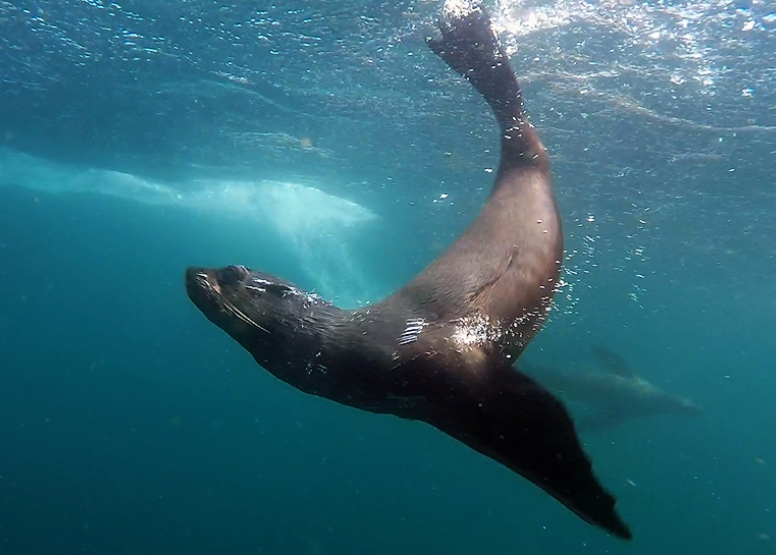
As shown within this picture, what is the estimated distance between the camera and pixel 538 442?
270 cm

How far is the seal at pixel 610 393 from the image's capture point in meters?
20.7

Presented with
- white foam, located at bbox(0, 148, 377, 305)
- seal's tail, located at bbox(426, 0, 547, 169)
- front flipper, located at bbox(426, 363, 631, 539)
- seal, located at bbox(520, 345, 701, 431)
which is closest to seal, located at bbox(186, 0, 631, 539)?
front flipper, located at bbox(426, 363, 631, 539)

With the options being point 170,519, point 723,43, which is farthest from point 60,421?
point 723,43

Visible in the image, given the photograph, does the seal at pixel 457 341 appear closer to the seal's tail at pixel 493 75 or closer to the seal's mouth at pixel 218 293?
the seal's mouth at pixel 218 293

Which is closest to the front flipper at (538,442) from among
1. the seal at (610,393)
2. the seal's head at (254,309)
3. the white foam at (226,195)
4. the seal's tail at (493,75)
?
the seal's head at (254,309)

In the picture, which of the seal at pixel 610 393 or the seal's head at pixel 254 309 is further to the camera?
the seal at pixel 610 393

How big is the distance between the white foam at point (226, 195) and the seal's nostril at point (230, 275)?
24.8 meters

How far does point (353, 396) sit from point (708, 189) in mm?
16460

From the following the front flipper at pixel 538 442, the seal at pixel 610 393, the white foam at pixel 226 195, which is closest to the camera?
the front flipper at pixel 538 442

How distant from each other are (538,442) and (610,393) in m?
20.4

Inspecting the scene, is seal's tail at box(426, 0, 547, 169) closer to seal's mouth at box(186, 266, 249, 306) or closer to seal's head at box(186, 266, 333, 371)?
seal's head at box(186, 266, 333, 371)

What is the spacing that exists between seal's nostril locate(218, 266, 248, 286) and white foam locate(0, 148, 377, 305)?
81.3 feet

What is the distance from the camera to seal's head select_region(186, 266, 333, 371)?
3.03m

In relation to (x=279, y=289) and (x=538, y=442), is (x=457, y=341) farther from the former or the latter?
(x=279, y=289)
